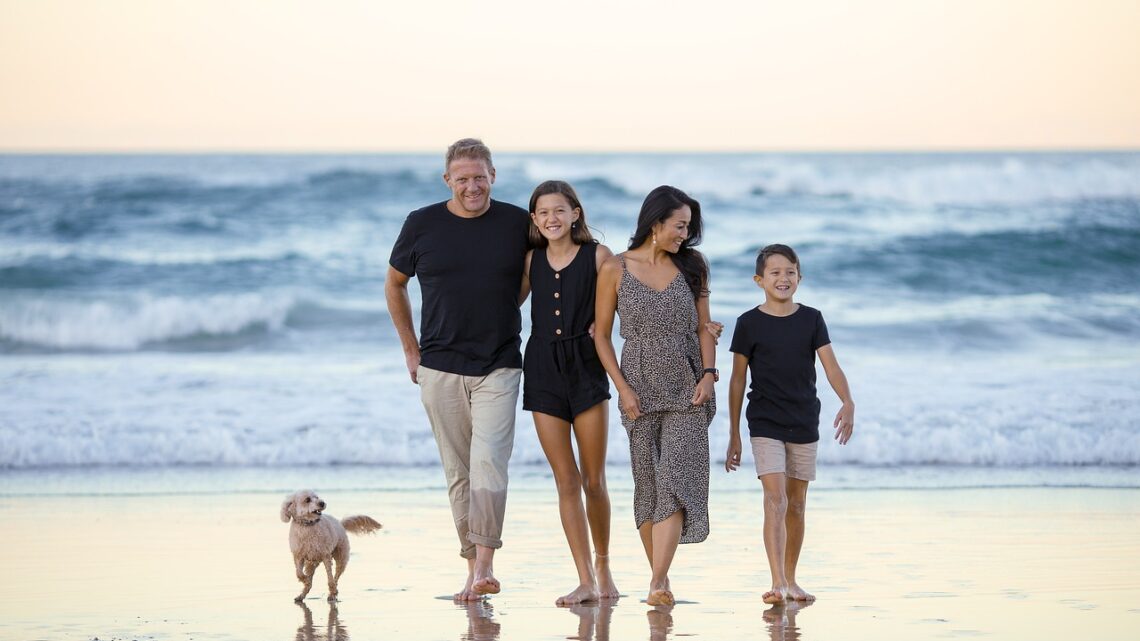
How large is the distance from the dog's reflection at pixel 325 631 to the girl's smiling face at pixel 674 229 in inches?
74.7

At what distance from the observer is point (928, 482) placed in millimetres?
8633

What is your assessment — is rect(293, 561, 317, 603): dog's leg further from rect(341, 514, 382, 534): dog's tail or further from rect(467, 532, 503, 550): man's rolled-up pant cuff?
rect(467, 532, 503, 550): man's rolled-up pant cuff

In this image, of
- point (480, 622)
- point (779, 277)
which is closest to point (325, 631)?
point (480, 622)

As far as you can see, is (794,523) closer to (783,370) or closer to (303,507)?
(783,370)

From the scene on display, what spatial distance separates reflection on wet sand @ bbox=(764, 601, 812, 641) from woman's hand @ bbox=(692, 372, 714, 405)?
2.78 feet

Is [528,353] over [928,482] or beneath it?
over

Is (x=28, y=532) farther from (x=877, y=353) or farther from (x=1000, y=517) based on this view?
(x=877, y=353)

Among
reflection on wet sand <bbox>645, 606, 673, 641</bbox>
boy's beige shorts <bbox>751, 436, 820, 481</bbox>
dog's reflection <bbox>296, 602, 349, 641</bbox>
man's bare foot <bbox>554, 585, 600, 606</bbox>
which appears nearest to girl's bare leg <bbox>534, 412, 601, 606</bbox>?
man's bare foot <bbox>554, 585, 600, 606</bbox>

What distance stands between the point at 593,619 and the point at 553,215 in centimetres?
154

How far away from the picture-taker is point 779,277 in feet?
17.6

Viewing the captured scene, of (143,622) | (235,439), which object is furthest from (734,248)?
(143,622)

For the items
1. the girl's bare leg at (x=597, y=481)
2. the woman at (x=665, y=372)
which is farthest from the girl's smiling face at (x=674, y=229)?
the girl's bare leg at (x=597, y=481)

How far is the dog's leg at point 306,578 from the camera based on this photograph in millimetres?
5461

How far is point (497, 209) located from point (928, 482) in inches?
173
